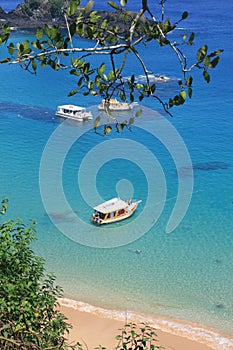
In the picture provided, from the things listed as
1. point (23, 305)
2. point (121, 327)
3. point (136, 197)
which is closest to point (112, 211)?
point (136, 197)

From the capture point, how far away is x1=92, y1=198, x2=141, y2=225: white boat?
14.1m

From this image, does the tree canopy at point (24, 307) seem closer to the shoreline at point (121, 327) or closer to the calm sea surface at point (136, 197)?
the shoreline at point (121, 327)

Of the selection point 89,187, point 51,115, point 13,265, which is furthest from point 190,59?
point 13,265

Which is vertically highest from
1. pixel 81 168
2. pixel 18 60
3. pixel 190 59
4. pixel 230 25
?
pixel 230 25

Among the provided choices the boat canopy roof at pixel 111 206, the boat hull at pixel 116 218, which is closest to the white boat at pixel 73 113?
the boat canopy roof at pixel 111 206

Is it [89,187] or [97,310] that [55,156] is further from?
[97,310]

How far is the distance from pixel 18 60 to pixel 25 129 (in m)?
19.8

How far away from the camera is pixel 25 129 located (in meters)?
22.1

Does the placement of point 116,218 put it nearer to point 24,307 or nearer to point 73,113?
point 24,307

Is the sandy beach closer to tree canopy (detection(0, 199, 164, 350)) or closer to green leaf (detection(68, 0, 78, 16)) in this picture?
tree canopy (detection(0, 199, 164, 350))

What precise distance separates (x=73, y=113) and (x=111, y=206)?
9.73m

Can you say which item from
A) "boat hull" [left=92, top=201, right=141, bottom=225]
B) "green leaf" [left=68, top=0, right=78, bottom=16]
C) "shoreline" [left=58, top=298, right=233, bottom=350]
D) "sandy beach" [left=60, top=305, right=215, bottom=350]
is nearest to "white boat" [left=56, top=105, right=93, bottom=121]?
"boat hull" [left=92, top=201, right=141, bottom=225]

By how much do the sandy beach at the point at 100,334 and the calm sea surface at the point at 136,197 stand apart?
0.99 ft

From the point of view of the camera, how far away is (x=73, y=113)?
23344 millimetres
